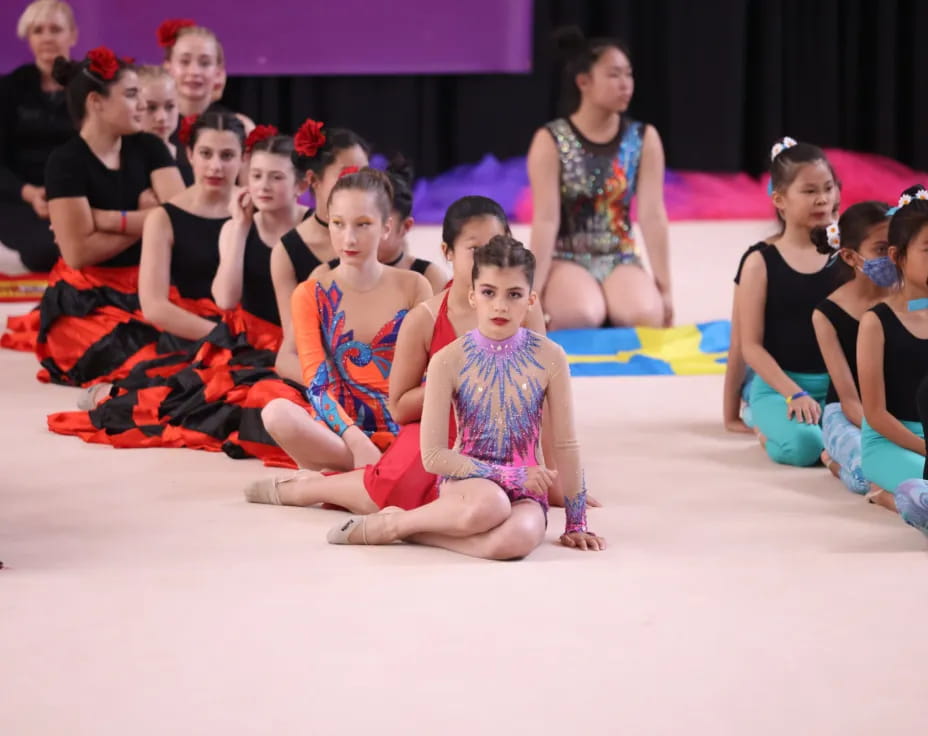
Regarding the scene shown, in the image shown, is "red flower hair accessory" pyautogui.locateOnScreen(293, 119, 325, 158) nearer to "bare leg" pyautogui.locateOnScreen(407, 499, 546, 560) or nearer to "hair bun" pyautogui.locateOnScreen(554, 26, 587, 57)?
"bare leg" pyautogui.locateOnScreen(407, 499, 546, 560)

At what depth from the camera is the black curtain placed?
862 cm

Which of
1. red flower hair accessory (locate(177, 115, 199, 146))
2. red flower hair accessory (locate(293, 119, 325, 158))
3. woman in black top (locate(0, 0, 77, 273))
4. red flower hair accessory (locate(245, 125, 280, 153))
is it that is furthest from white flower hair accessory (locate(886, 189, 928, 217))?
woman in black top (locate(0, 0, 77, 273))

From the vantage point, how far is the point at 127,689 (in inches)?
85.2

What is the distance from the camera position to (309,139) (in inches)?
147

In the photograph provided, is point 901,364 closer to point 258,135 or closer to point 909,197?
point 909,197

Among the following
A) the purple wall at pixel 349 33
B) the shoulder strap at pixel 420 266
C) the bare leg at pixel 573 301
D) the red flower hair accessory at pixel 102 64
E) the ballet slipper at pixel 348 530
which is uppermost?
the purple wall at pixel 349 33

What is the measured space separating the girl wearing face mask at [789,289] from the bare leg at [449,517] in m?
1.19

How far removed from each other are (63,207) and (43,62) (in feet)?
6.58

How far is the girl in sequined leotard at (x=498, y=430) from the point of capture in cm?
277

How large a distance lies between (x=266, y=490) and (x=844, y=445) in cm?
131

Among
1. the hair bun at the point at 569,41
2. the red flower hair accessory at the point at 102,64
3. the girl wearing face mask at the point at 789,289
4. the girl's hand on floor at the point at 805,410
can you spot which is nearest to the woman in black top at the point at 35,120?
the red flower hair accessory at the point at 102,64

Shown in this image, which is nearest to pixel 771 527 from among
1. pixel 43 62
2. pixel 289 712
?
pixel 289 712

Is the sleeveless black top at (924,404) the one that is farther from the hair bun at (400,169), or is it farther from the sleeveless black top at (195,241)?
the sleeveless black top at (195,241)

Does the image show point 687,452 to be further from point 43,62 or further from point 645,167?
point 43,62
